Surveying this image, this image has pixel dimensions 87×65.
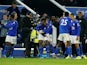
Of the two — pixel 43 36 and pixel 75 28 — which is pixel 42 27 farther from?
pixel 75 28

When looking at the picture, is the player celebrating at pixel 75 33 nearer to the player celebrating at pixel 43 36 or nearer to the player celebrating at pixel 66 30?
the player celebrating at pixel 66 30

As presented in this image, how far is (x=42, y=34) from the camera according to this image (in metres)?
21.8

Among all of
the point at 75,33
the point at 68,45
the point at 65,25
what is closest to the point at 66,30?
the point at 65,25

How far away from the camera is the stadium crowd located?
2138 cm

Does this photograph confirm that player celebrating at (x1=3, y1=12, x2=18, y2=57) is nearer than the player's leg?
No

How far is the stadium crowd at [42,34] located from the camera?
21.4m

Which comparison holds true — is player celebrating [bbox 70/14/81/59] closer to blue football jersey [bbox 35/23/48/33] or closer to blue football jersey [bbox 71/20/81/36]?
blue football jersey [bbox 71/20/81/36]

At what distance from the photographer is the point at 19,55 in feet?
77.5

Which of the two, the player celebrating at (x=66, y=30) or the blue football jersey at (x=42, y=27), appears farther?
the blue football jersey at (x=42, y=27)

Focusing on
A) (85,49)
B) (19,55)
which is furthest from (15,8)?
(85,49)

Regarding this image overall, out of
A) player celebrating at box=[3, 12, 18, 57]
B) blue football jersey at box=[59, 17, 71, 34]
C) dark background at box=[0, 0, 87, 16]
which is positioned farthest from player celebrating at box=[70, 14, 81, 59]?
dark background at box=[0, 0, 87, 16]

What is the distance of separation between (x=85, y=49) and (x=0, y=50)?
4858 millimetres

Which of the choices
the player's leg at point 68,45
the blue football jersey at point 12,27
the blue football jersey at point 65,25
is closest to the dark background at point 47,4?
the blue football jersey at point 12,27

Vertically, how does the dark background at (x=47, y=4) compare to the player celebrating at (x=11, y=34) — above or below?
above
